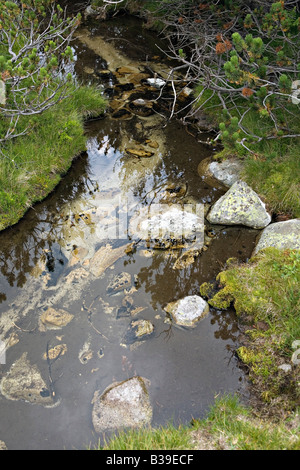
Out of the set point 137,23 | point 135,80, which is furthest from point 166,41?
point 135,80

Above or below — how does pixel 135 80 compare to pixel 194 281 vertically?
above

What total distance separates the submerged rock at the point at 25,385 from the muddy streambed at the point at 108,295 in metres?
0.05

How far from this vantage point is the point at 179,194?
7.54 metres

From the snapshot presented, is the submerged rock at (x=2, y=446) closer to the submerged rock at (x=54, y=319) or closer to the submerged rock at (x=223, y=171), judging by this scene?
the submerged rock at (x=54, y=319)

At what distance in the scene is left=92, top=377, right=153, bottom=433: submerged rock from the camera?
13.9ft

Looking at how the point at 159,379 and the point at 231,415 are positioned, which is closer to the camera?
the point at 231,415

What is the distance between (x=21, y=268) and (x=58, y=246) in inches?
29.5

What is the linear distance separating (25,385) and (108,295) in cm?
174

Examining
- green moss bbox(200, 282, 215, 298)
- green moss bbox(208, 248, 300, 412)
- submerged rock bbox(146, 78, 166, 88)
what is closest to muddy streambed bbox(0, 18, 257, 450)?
green moss bbox(200, 282, 215, 298)

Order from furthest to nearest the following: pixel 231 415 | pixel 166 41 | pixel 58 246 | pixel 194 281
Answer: pixel 166 41, pixel 58 246, pixel 194 281, pixel 231 415

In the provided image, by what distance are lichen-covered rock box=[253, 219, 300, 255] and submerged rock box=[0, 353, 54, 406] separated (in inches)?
154

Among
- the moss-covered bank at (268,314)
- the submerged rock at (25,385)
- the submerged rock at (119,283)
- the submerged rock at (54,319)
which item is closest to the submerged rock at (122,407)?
the submerged rock at (25,385)

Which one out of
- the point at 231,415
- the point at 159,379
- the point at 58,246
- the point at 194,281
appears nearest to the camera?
the point at 231,415

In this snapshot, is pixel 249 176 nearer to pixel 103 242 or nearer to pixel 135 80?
pixel 103 242
